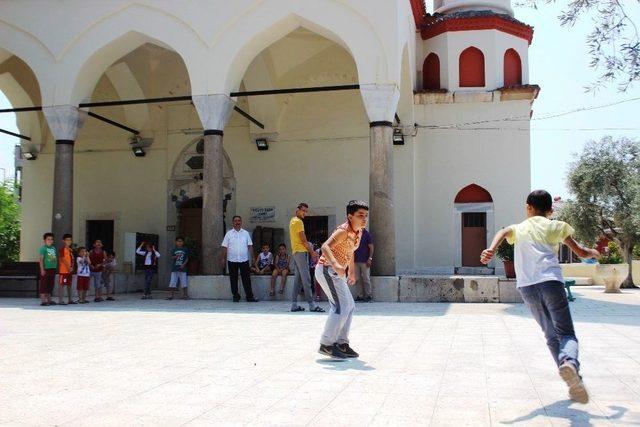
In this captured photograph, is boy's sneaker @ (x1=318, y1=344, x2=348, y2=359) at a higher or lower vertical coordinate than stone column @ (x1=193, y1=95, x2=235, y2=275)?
lower

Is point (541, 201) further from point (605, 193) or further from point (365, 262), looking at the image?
point (605, 193)

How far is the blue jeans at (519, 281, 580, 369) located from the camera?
4223 millimetres

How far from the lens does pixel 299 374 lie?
5012mm

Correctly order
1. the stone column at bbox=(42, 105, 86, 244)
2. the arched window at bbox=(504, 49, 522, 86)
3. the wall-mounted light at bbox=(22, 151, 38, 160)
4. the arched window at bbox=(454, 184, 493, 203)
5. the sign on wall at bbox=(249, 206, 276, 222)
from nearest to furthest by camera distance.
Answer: the stone column at bbox=(42, 105, 86, 244) < the arched window at bbox=(454, 184, 493, 203) < the arched window at bbox=(504, 49, 522, 86) < the sign on wall at bbox=(249, 206, 276, 222) < the wall-mounted light at bbox=(22, 151, 38, 160)

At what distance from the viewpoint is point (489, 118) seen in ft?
57.3

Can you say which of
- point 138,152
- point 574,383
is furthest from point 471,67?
point 574,383

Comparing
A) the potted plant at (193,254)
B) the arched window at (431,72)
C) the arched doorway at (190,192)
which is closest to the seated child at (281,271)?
the potted plant at (193,254)

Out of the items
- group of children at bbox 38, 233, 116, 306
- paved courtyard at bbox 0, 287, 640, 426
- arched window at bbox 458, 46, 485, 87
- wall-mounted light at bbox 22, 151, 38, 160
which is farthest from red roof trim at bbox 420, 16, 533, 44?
wall-mounted light at bbox 22, 151, 38, 160

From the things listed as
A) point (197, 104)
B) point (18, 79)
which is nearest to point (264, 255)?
point (197, 104)

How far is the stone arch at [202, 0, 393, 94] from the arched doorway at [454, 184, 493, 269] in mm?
5802

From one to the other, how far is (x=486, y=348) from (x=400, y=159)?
11304 mm

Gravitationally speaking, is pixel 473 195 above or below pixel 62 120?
below

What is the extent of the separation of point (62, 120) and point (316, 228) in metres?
7.12

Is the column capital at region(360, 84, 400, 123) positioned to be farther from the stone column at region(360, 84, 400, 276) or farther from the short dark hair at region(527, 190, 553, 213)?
the short dark hair at region(527, 190, 553, 213)
